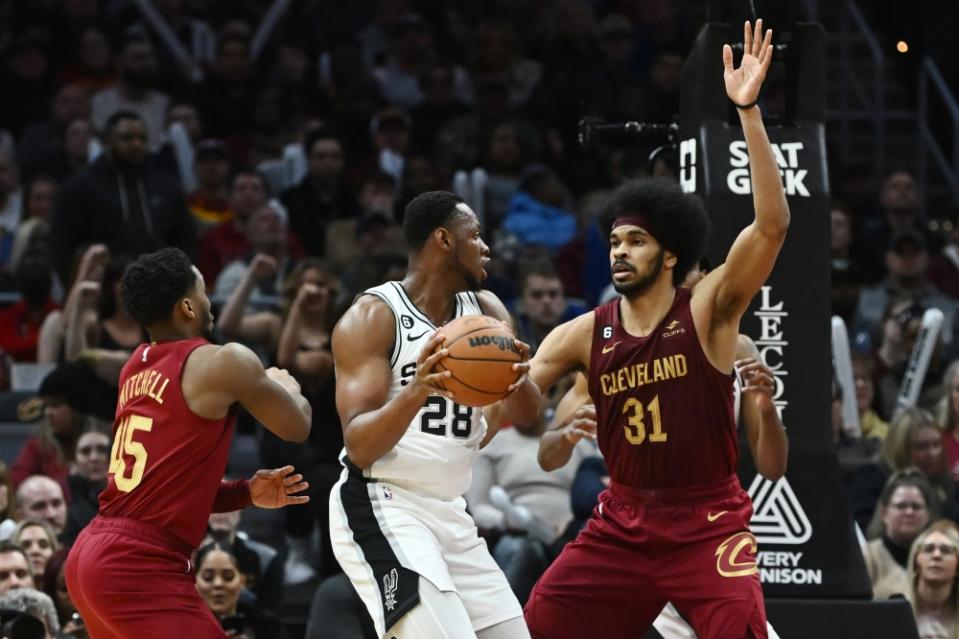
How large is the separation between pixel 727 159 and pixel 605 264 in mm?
4336

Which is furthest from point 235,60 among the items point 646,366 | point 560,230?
point 646,366

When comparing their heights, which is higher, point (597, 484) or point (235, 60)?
point (235, 60)

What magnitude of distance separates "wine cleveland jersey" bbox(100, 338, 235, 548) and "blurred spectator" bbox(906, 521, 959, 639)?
4.35m

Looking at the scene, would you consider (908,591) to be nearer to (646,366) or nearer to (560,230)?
(646,366)

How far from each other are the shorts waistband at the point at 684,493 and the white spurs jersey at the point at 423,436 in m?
0.63

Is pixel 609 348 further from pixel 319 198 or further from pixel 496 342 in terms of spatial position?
pixel 319 198

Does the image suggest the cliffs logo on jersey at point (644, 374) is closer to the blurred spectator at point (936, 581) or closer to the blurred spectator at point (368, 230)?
the blurred spectator at point (936, 581)

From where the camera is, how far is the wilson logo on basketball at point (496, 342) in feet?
18.6

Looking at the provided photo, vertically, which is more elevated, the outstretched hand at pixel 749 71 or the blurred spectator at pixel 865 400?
the outstretched hand at pixel 749 71

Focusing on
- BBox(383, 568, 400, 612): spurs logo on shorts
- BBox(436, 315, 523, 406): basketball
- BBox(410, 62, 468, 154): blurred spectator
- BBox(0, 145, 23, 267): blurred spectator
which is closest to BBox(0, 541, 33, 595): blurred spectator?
BBox(383, 568, 400, 612): spurs logo on shorts

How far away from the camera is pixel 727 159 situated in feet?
25.2

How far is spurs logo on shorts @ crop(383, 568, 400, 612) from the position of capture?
5.87 metres

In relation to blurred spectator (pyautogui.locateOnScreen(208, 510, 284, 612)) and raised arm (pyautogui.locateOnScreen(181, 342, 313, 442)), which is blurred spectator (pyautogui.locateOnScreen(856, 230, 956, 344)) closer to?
blurred spectator (pyautogui.locateOnScreen(208, 510, 284, 612))

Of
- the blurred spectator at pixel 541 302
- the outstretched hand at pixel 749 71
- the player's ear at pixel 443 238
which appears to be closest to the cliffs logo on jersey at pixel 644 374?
the player's ear at pixel 443 238
